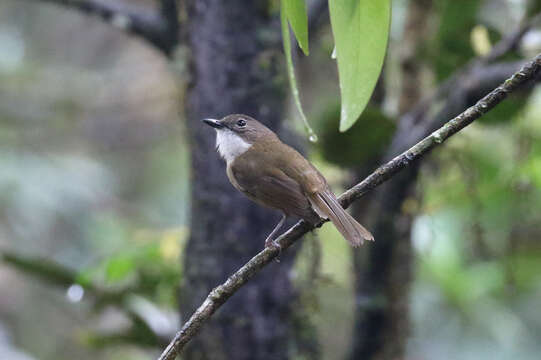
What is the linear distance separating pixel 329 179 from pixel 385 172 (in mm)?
3784

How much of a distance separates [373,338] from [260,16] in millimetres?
1701

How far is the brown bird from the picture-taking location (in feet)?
7.18

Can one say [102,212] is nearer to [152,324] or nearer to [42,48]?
[42,48]

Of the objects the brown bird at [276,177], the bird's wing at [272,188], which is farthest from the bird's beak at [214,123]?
the bird's wing at [272,188]

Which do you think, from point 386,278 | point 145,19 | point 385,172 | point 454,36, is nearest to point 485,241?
point 386,278

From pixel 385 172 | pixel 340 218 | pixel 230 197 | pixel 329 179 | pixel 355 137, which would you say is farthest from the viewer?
pixel 329 179

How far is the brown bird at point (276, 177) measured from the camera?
2.19m

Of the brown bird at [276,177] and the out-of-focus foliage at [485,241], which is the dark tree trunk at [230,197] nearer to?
the brown bird at [276,177]

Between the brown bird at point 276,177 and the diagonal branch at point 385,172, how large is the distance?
41cm

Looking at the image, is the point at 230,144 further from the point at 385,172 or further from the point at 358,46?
the point at 358,46

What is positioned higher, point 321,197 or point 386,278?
point 321,197

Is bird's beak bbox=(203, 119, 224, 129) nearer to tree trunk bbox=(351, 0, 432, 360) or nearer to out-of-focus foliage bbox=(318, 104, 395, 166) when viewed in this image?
out-of-focus foliage bbox=(318, 104, 395, 166)

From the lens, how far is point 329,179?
5367 mm

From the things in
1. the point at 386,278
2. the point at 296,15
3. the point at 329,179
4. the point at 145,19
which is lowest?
the point at 386,278
